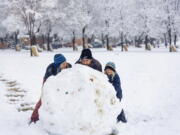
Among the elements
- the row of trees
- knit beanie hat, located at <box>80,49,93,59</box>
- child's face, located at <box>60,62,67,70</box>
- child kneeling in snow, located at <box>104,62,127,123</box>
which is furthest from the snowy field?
the row of trees

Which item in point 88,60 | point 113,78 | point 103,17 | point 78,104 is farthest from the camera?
point 103,17

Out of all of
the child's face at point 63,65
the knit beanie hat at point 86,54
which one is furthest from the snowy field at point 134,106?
the knit beanie hat at point 86,54

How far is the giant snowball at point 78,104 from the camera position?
6137mm

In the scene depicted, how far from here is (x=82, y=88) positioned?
632 centimetres

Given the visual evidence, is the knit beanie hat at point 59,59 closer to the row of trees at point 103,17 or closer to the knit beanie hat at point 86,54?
the knit beanie hat at point 86,54

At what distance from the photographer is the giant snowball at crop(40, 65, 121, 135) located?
6.14 m

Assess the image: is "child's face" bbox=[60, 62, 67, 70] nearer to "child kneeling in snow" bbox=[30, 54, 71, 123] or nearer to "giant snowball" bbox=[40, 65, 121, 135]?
"child kneeling in snow" bbox=[30, 54, 71, 123]

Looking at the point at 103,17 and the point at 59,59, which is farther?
the point at 103,17

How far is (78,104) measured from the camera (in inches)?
243

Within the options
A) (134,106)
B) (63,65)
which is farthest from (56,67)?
(134,106)

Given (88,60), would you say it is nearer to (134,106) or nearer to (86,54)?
(86,54)

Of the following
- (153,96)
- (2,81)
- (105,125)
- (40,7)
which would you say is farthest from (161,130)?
(40,7)

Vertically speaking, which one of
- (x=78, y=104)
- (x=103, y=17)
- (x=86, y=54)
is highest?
(x=103, y=17)

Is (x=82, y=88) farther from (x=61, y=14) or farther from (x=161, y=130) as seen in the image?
(x=61, y=14)
